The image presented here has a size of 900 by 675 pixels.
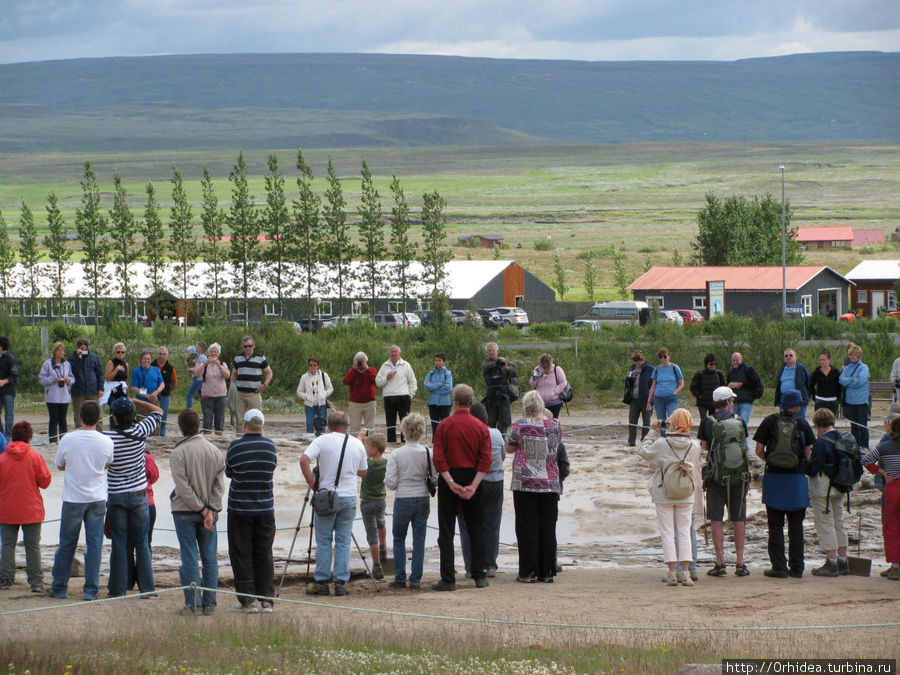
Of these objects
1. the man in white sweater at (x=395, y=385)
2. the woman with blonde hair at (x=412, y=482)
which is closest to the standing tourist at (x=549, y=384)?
the man in white sweater at (x=395, y=385)

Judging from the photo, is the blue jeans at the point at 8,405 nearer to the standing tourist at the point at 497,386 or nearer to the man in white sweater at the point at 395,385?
the man in white sweater at the point at 395,385

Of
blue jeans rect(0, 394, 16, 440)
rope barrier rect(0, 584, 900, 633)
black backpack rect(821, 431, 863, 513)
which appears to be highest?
blue jeans rect(0, 394, 16, 440)

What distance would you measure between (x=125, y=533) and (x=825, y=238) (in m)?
119

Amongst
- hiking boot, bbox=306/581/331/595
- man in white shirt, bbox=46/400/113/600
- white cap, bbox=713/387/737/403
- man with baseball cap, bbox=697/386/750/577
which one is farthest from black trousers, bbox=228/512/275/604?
white cap, bbox=713/387/737/403

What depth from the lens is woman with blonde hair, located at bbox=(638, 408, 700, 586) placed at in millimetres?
10570

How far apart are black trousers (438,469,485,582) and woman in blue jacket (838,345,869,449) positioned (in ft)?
27.0

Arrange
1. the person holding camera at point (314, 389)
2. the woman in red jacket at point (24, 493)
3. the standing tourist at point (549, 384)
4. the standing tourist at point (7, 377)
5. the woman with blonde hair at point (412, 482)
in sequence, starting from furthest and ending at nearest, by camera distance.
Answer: the person holding camera at point (314, 389)
the standing tourist at point (7, 377)
the standing tourist at point (549, 384)
the woman with blonde hair at point (412, 482)
the woman in red jacket at point (24, 493)

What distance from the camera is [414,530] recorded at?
10.7 m

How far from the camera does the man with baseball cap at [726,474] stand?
35.4ft

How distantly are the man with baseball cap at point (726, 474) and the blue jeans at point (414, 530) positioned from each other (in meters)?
2.73

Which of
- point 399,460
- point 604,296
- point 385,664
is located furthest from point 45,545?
point 604,296

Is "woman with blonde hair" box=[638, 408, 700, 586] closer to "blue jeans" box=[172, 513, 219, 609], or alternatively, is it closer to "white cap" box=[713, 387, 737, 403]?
"white cap" box=[713, 387, 737, 403]

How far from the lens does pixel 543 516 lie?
10.7 meters

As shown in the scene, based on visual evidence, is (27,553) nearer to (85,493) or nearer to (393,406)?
(85,493)
